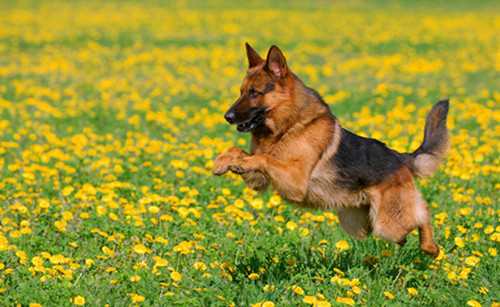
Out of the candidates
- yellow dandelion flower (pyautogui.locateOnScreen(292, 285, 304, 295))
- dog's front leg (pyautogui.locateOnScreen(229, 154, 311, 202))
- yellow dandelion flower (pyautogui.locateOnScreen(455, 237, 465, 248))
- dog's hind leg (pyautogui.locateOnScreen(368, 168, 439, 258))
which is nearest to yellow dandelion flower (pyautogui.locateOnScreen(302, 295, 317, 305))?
yellow dandelion flower (pyautogui.locateOnScreen(292, 285, 304, 295))

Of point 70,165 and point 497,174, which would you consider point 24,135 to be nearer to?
point 70,165

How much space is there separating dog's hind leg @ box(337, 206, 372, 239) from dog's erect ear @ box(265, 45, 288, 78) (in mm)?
1271

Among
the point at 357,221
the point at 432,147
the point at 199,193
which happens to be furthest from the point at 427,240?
the point at 199,193

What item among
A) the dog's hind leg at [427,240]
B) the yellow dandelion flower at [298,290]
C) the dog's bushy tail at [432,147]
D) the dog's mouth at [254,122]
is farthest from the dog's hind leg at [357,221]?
the yellow dandelion flower at [298,290]

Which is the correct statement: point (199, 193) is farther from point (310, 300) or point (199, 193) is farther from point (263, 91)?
point (310, 300)

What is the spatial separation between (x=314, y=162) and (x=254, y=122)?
0.52m

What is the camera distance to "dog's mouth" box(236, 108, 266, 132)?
4035 mm

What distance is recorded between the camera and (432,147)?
4859 millimetres

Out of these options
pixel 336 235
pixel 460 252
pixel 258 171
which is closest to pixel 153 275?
pixel 258 171

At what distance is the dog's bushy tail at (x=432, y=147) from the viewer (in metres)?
4.77

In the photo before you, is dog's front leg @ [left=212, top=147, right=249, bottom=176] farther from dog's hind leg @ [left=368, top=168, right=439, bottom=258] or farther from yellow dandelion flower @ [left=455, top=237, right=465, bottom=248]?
yellow dandelion flower @ [left=455, top=237, right=465, bottom=248]

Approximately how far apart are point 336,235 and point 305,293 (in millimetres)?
1149

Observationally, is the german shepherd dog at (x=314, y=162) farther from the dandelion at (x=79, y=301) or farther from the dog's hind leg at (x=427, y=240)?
the dandelion at (x=79, y=301)

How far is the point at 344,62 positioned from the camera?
53.3 feet
